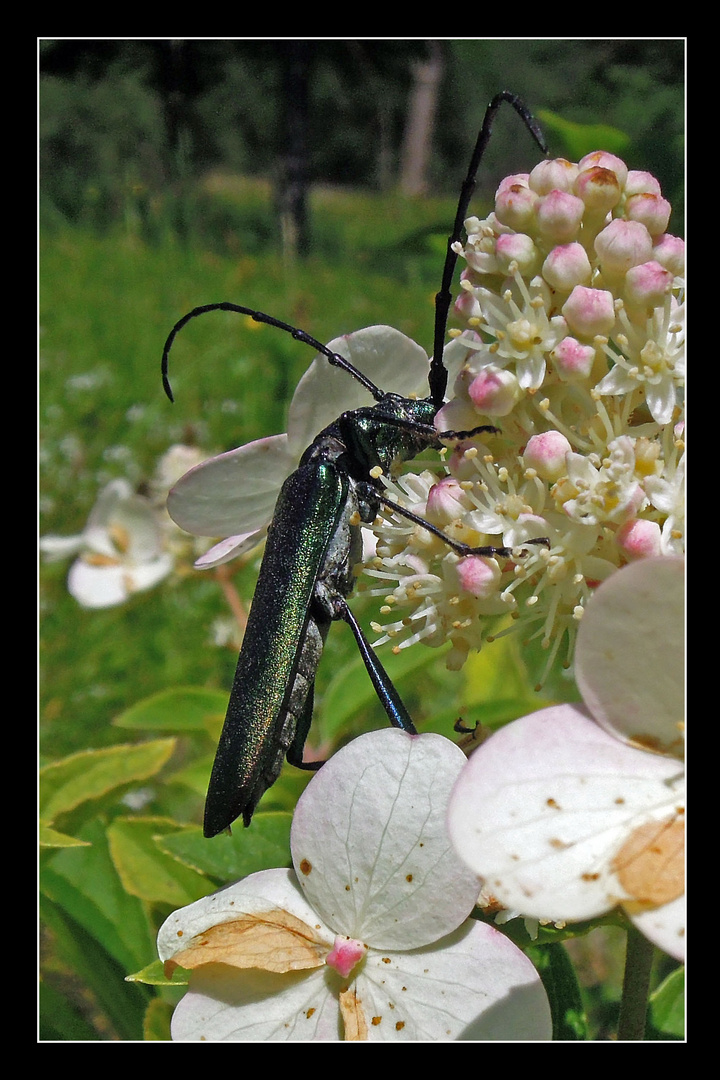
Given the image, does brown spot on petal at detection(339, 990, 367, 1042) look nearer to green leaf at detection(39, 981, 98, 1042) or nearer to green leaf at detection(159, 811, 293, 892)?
green leaf at detection(159, 811, 293, 892)

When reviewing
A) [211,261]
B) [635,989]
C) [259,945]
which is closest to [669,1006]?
[635,989]

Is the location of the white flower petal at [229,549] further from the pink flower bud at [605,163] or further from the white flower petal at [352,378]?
the pink flower bud at [605,163]

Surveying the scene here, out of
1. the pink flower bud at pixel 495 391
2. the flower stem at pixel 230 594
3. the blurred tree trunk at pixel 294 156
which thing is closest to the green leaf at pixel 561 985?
the pink flower bud at pixel 495 391

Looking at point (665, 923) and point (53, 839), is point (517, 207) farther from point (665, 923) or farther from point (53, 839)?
point (53, 839)

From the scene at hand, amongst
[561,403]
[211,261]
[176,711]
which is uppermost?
[561,403]
